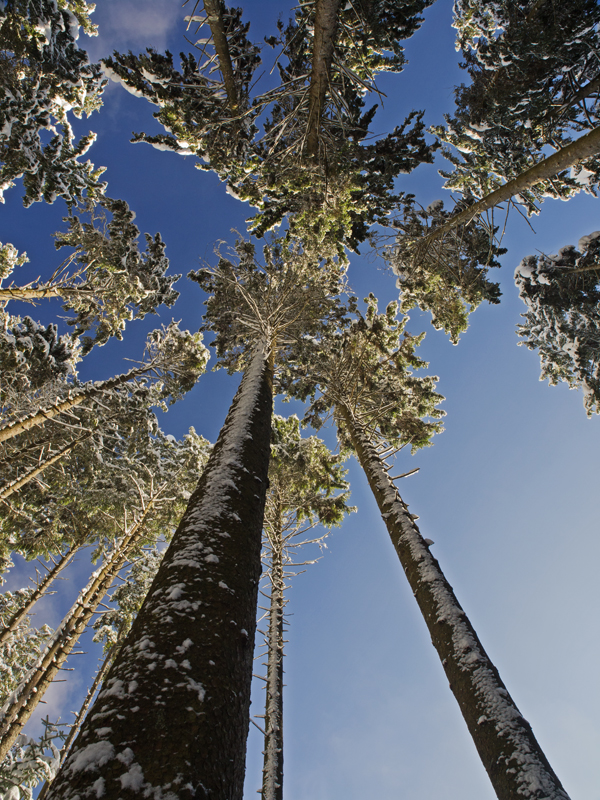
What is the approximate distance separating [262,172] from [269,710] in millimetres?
11484

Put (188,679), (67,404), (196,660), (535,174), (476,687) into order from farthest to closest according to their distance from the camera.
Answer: (67,404) < (535,174) < (476,687) < (196,660) < (188,679)

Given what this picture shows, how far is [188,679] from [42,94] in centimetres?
1067

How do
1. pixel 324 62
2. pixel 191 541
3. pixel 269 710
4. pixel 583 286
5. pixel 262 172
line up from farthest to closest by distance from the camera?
pixel 583 286 → pixel 262 172 → pixel 269 710 → pixel 324 62 → pixel 191 541

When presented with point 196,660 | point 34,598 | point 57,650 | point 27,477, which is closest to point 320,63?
point 196,660

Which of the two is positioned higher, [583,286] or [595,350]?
[583,286]

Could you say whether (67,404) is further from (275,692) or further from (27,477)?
(275,692)

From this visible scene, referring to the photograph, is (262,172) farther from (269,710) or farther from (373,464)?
(269,710)

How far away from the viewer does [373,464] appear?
795cm

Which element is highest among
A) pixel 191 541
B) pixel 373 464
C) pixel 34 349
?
pixel 34 349

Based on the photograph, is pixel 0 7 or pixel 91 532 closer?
pixel 0 7

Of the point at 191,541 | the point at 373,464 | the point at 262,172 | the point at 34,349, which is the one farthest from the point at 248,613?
the point at 34,349

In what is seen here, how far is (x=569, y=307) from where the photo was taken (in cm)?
1091

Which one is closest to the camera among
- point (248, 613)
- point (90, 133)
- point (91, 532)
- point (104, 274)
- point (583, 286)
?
point (248, 613)

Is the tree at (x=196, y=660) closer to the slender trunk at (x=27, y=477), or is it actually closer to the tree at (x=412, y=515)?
the tree at (x=412, y=515)
